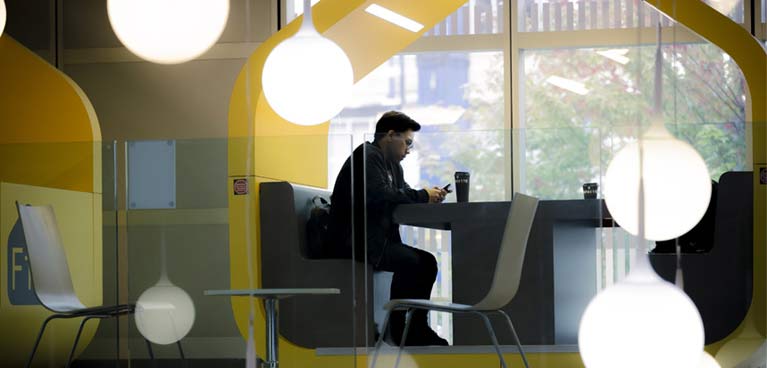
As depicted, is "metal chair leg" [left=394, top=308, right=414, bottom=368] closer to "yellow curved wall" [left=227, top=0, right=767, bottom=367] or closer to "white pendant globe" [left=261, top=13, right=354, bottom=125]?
"yellow curved wall" [left=227, top=0, right=767, bottom=367]

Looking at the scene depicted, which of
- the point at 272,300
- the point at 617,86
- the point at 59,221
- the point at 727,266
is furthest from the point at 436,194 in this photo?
the point at 617,86

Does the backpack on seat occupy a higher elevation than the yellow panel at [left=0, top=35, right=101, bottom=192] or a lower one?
lower

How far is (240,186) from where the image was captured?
4.07 m

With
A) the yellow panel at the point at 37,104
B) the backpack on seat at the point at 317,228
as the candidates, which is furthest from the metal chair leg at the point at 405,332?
the yellow panel at the point at 37,104

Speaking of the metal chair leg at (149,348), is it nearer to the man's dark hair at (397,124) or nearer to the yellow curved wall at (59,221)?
the yellow curved wall at (59,221)

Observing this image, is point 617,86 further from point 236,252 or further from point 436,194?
point 236,252

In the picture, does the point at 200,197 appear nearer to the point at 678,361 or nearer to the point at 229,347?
the point at 229,347

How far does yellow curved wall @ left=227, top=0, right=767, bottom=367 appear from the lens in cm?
390

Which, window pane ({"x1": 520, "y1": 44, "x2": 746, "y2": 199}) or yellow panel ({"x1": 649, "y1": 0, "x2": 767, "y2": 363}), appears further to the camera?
window pane ({"x1": 520, "y1": 44, "x2": 746, "y2": 199})

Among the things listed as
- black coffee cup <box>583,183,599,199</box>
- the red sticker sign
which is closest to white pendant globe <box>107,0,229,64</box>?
the red sticker sign

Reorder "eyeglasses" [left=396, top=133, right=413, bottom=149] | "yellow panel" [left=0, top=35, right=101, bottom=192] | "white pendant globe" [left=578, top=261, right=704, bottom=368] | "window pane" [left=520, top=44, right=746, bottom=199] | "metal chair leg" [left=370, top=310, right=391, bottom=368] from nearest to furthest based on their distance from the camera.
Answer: "white pendant globe" [left=578, top=261, right=704, bottom=368]
"metal chair leg" [left=370, top=310, right=391, bottom=368]
"eyeglasses" [left=396, top=133, right=413, bottom=149]
"yellow panel" [left=0, top=35, right=101, bottom=192]
"window pane" [left=520, top=44, right=746, bottom=199]

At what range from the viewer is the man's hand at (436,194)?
391cm

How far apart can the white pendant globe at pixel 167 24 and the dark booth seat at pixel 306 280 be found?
96.2 inches

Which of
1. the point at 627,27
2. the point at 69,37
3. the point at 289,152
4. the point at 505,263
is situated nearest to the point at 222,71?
the point at 69,37
